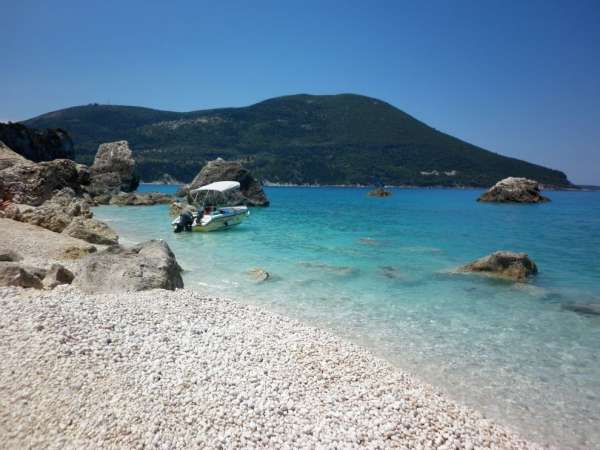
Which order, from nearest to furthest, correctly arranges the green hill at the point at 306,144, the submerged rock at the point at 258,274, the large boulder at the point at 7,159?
1. the submerged rock at the point at 258,274
2. the large boulder at the point at 7,159
3. the green hill at the point at 306,144

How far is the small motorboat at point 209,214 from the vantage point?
2605 cm

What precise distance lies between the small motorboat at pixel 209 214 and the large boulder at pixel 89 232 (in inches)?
308

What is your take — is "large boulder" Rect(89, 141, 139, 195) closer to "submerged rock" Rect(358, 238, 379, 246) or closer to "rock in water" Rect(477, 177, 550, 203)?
"submerged rock" Rect(358, 238, 379, 246)

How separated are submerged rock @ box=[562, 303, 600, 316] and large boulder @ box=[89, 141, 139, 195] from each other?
60885 millimetres

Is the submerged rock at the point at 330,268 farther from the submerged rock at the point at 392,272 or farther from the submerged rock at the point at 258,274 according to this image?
the submerged rock at the point at 258,274

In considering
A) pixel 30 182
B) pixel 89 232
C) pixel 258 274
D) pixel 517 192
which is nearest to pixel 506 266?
pixel 258 274

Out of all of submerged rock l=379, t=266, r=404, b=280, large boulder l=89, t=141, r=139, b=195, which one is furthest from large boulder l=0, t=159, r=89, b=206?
large boulder l=89, t=141, r=139, b=195

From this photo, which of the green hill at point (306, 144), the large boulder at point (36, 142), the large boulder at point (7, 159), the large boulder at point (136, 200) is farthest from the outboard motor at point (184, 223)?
the green hill at point (306, 144)

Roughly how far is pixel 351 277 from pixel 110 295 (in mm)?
8623

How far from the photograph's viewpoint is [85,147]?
12938 cm

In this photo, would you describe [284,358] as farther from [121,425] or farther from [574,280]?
[574,280]

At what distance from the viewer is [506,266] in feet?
48.6

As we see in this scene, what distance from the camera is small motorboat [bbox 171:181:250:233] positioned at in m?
26.0

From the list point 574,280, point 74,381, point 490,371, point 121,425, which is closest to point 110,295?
point 74,381
